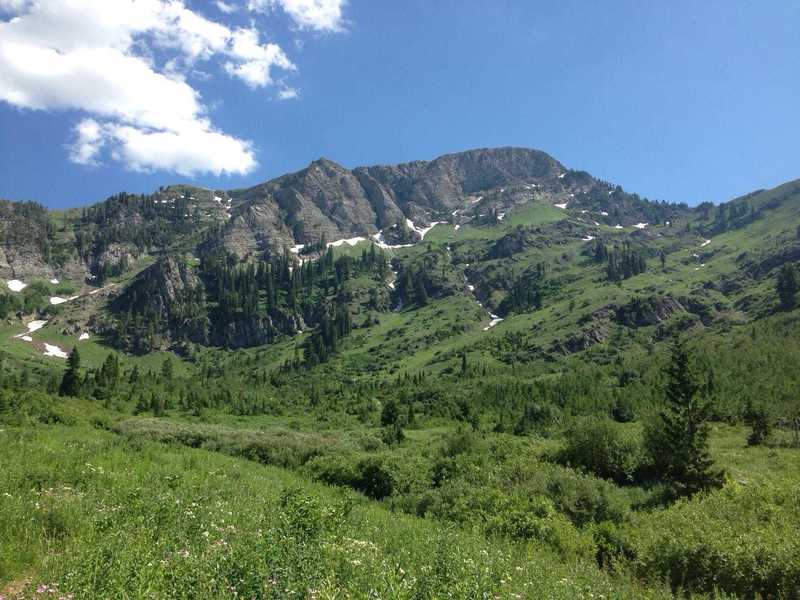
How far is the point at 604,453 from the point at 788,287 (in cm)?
15602

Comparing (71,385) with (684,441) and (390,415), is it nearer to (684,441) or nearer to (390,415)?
(390,415)

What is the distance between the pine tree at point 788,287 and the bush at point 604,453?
142120 millimetres

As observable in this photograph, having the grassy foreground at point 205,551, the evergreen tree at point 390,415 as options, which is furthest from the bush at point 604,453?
the evergreen tree at point 390,415

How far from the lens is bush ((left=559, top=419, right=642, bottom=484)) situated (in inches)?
1692

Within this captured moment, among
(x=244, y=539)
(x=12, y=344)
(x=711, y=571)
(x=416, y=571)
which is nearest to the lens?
(x=244, y=539)

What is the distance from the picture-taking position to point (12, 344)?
196 metres

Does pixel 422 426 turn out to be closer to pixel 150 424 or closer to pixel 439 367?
pixel 150 424

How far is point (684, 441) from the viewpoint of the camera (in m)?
39.8

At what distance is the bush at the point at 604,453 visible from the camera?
4297 cm

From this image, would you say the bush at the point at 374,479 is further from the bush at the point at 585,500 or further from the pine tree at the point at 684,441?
the pine tree at the point at 684,441

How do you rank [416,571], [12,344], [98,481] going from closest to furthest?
[416,571], [98,481], [12,344]

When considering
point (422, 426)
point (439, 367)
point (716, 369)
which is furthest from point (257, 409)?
point (716, 369)

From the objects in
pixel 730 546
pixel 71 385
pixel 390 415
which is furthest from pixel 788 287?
pixel 71 385

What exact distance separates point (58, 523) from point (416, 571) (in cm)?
873
